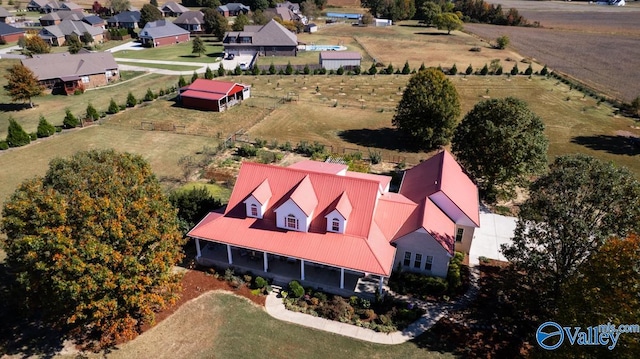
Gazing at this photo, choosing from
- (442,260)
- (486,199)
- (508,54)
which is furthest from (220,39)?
(442,260)

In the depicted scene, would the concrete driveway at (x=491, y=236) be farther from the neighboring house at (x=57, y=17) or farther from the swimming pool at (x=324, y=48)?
the neighboring house at (x=57, y=17)

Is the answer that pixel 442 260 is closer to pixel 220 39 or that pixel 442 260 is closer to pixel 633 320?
pixel 633 320

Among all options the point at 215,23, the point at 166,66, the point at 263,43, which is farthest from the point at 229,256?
the point at 215,23

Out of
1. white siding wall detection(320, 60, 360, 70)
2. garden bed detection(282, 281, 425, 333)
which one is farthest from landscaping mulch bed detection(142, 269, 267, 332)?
white siding wall detection(320, 60, 360, 70)

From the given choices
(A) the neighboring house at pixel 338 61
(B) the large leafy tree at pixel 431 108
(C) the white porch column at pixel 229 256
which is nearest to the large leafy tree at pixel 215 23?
(A) the neighboring house at pixel 338 61

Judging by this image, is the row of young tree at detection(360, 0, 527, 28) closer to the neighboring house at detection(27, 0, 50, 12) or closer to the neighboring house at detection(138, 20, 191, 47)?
the neighboring house at detection(138, 20, 191, 47)

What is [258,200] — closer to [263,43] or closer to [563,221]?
[563,221]
